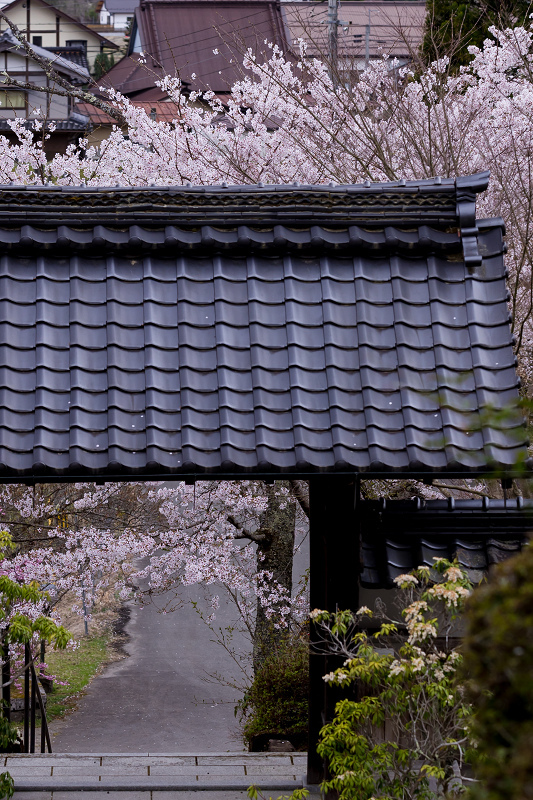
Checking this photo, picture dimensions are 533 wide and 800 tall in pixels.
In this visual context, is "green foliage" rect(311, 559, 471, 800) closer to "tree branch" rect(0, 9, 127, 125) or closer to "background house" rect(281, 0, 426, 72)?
"background house" rect(281, 0, 426, 72)

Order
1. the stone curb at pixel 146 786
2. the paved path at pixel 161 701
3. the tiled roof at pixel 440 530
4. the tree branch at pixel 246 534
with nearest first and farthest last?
the tiled roof at pixel 440 530 < the stone curb at pixel 146 786 < the tree branch at pixel 246 534 < the paved path at pixel 161 701

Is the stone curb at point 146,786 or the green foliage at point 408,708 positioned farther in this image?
the stone curb at point 146,786

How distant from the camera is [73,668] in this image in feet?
57.9

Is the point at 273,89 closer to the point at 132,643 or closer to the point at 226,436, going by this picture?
the point at 226,436

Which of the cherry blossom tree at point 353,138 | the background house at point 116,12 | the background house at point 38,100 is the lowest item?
the cherry blossom tree at point 353,138

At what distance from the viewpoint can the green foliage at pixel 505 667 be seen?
138cm

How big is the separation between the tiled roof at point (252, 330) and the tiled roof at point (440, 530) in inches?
38.9

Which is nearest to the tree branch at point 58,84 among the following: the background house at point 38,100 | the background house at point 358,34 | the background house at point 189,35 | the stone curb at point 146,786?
the background house at point 358,34

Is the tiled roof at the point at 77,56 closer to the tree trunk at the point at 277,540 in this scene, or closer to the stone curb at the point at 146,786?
the tree trunk at the point at 277,540

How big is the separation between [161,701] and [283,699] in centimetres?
828

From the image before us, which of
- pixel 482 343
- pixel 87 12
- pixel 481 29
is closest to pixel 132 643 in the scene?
pixel 481 29

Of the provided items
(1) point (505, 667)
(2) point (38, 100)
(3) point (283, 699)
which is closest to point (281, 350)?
(1) point (505, 667)

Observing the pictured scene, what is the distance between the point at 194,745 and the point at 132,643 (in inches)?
251

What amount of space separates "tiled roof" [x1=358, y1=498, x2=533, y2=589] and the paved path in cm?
834
